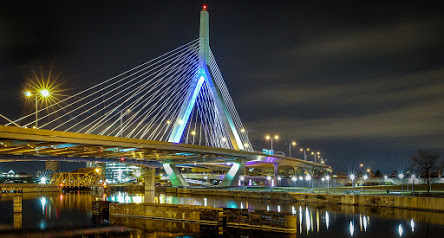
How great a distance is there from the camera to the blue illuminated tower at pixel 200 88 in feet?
160

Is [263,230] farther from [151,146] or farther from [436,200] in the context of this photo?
[151,146]

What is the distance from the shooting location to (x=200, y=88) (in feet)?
176

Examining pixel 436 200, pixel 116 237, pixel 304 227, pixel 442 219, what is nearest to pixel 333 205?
pixel 436 200

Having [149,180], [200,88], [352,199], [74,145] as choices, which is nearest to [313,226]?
[352,199]

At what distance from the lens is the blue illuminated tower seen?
48656mm

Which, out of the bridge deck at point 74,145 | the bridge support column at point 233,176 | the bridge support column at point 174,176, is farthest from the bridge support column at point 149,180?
the bridge support column at point 233,176

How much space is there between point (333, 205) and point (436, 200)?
9.76 m

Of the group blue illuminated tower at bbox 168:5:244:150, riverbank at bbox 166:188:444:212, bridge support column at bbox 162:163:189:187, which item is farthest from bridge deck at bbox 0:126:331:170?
riverbank at bbox 166:188:444:212

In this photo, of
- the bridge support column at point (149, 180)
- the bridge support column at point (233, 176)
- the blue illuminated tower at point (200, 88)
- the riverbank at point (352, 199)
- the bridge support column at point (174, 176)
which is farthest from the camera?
the bridge support column at point (149, 180)

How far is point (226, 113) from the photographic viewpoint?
5447cm

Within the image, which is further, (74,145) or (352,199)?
(352,199)

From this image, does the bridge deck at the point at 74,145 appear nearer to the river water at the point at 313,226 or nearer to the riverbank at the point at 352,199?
the river water at the point at 313,226

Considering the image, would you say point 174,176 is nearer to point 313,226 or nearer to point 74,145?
point 74,145

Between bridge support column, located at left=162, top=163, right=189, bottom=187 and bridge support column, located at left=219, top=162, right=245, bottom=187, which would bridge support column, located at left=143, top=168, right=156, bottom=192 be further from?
bridge support column, located at left=219, top=162, right=245, bottom=187
